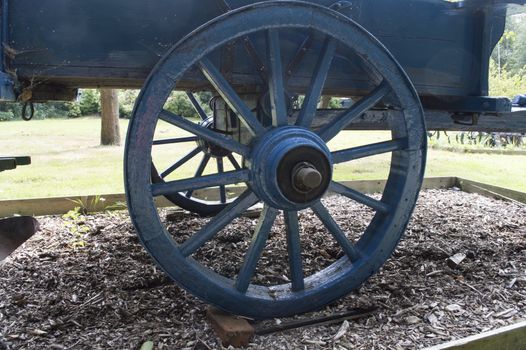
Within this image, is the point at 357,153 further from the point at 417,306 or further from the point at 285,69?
the point at 417,306

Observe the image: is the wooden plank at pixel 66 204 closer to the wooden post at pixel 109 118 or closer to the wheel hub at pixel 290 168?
the wheel hub at pixel 290 168

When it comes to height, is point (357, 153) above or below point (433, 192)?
above

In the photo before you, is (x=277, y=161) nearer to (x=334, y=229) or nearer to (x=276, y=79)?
(x=276, y=79)

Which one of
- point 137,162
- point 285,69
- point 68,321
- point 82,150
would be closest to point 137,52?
point 137,162

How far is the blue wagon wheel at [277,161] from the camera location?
2.11 meters

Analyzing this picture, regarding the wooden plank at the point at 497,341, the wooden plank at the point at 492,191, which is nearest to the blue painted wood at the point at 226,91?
the wooden plank at the point at 497,341

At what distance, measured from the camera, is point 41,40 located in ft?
7.32

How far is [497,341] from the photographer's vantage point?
2273 millimetres

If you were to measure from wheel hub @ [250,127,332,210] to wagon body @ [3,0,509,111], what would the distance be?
513 millimetres

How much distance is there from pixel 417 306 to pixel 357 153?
0.93 m

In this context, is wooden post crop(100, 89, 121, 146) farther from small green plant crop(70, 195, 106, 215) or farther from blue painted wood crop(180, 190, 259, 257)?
blue painted wood crop(180, 190, 259, 257)

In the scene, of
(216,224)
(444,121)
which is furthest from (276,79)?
(444,121)

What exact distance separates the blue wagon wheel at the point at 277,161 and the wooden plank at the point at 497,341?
0.56 meters

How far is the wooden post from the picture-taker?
961 centimetres
